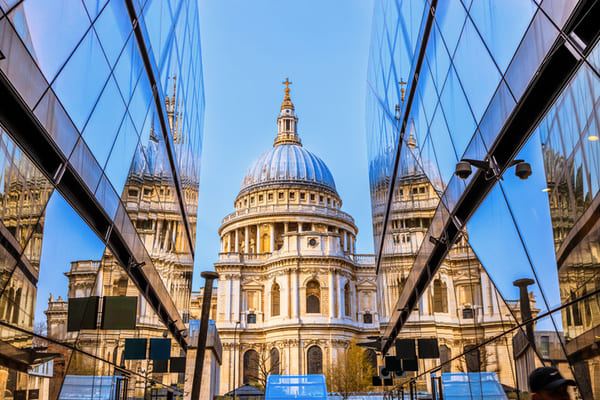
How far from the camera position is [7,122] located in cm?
635

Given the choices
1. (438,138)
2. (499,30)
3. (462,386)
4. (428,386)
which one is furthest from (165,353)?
(499,30)

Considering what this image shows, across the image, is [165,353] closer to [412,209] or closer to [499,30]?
[412,209]

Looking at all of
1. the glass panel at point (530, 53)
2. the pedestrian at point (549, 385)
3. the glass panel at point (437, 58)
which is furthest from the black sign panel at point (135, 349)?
the pedestrian at point (549, 385)

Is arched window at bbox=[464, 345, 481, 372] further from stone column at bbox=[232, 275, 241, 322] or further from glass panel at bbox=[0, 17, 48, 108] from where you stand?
stone column at bbox=[232, 275, 241, 322]

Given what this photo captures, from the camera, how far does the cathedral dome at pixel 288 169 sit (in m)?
107

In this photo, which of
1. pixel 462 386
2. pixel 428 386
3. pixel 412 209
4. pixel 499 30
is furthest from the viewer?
pixel 412 209

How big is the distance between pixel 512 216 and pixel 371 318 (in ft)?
252

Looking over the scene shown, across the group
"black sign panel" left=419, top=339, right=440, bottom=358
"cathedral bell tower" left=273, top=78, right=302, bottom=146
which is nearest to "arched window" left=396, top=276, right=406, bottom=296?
"black sign panel" left=419, top=339, right=440, bottom=358

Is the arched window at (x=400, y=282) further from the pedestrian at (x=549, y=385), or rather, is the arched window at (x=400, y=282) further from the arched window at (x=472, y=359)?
the pedestrian at (x=549, y=385)

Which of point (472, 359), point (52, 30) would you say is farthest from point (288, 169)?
point (52, 30)

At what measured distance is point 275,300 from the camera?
81.8m

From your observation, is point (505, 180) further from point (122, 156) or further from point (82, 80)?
point (122, 156)

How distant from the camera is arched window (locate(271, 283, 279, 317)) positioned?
8088 cm

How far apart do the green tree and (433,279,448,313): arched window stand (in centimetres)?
5067
